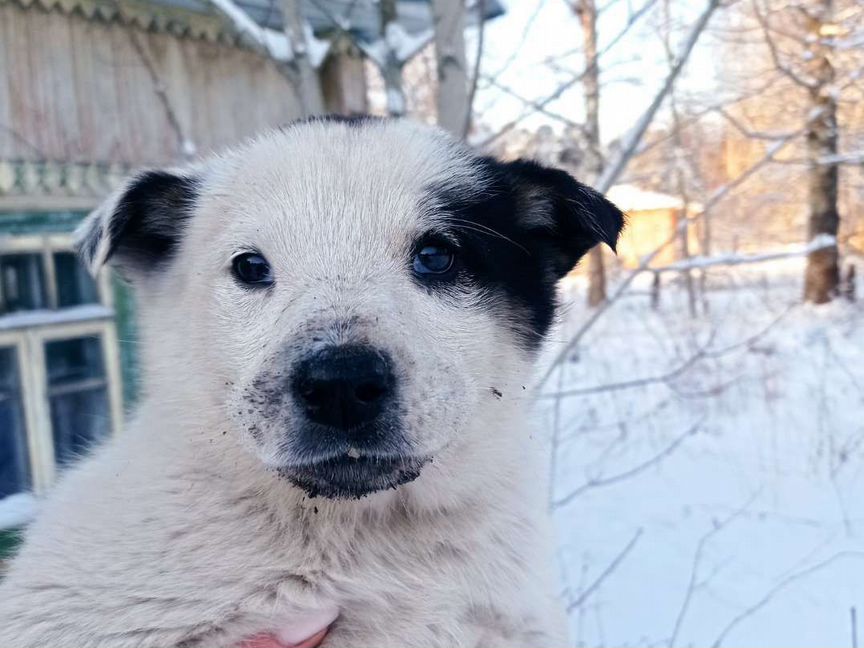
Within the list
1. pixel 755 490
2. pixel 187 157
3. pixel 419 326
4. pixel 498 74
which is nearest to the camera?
pixel 419 326

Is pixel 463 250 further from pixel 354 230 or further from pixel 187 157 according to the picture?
pixel 187 157

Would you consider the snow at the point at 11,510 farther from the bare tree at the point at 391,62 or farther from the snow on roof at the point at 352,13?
the snow on roof at the point at 352,13

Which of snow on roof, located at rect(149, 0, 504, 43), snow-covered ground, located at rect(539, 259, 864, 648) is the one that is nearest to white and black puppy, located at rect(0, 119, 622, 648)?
snow-covered ground, located at rect(539, 259, 864, 648)

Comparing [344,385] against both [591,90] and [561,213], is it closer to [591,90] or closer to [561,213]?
[561,213]

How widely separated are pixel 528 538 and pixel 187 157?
2833 millimetres

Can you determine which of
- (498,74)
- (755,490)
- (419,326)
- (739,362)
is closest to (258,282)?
(419,326)

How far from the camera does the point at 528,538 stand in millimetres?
1939

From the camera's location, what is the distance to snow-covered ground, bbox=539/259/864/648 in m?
3.30

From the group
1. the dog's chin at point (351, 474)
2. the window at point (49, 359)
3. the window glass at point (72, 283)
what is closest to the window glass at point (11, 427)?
the window at point (49, 359)

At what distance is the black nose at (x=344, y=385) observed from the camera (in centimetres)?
134

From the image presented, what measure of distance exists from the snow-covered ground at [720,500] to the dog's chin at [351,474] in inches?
53.0

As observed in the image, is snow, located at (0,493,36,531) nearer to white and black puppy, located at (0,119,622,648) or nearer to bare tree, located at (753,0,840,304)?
white and black puppy, located at (0,119,622,648)

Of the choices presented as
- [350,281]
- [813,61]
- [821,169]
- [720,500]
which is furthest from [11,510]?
[821,169]

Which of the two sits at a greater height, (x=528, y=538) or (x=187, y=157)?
(x=187, y=157)
